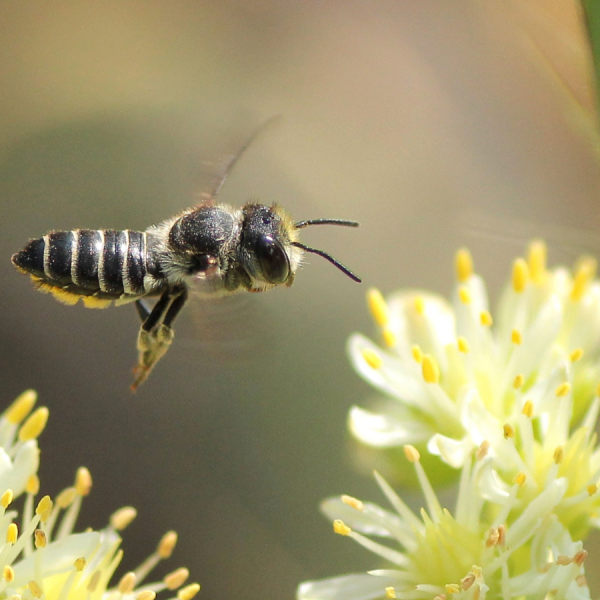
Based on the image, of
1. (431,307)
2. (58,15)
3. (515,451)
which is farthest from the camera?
(58,15)

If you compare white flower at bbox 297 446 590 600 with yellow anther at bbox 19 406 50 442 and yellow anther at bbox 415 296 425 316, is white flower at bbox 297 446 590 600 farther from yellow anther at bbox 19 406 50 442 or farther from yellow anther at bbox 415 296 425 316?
yellow anther at bbox 19 406 50 442

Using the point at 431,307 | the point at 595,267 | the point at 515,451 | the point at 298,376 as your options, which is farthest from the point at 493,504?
→ the point at 298,376

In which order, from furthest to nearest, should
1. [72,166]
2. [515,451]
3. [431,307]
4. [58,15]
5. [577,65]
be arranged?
[58,15] < [72,166] < [431,307] < [515,451] < [577,65]

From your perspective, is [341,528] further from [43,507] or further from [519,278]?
[519,278]

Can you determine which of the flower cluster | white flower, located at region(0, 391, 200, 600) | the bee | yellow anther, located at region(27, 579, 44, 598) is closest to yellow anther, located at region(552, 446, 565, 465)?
the flower cluster

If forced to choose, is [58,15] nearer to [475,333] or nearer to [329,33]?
[329,33]

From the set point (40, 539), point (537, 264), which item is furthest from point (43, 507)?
point (537, 264)
